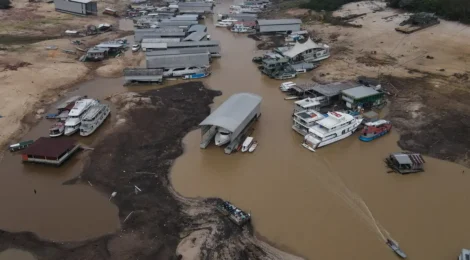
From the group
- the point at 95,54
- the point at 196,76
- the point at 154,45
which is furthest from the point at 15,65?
the point at 196,76

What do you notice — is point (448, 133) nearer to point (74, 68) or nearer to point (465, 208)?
→ point (465, 208)

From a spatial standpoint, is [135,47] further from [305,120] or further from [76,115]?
[305,120]

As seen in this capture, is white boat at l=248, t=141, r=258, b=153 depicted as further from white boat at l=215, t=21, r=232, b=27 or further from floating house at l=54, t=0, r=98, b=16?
floating house at l=54, t=0, r=98, b=16

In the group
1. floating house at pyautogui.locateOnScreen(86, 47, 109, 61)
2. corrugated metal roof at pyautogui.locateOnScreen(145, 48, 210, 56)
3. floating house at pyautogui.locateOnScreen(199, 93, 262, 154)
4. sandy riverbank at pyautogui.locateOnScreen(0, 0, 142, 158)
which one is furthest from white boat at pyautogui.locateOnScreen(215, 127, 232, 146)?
floating house at pyautogui.locateOnScreen(86, 47, 109, 61)

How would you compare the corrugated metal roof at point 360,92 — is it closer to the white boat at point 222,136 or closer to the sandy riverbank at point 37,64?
the white boat at point 222,136

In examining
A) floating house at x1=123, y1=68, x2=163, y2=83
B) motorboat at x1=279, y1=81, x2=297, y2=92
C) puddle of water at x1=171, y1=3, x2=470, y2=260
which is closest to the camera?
puddle of water at x1=171, y1=3, x2=470, y2=260

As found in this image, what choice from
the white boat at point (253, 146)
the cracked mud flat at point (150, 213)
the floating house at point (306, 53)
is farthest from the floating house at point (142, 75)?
the white boat at point (253, 146)
